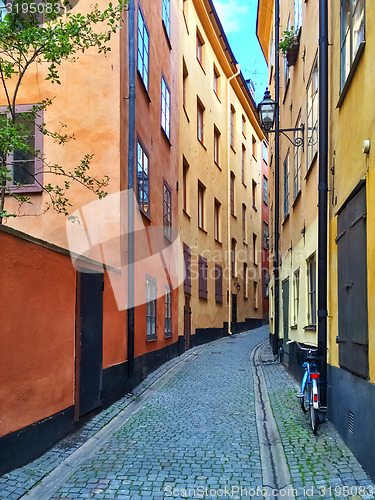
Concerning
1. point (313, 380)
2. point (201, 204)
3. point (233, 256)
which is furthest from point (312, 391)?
point (233, 256)

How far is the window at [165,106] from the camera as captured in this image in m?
13.7

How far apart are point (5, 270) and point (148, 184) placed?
6771 millimetres

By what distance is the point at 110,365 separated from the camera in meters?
8.39

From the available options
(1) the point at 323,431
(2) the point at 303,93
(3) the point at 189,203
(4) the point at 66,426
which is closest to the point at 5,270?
(4) the point at 66,426

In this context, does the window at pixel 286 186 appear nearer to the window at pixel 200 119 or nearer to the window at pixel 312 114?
the window at pixel 312 114

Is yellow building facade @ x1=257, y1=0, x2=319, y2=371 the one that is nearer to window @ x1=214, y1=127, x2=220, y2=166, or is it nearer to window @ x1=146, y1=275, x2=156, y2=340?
window @ x1=146, y1=275, x2=156, y2=340

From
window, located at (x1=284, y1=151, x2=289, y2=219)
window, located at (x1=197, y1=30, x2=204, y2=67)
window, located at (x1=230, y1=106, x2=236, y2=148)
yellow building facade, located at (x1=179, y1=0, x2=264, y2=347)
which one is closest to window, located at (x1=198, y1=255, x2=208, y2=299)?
yellow building facade, located at (x1=179, y1=0, x2=264, y2=347)

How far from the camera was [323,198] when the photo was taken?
25.5 ft

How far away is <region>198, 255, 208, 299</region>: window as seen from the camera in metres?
19.2

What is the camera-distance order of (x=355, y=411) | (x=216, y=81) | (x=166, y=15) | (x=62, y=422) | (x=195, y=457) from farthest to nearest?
(x=216, y=81) < (x=166, y=15) < (x=62, y=422) < (x=195, y=457) < (x=355, y=411)

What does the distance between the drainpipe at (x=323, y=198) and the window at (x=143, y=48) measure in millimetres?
4121

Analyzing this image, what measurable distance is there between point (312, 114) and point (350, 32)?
304cm

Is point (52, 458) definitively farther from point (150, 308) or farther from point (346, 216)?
point (150, 308)

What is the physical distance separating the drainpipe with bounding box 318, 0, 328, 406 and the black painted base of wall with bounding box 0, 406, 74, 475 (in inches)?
135
